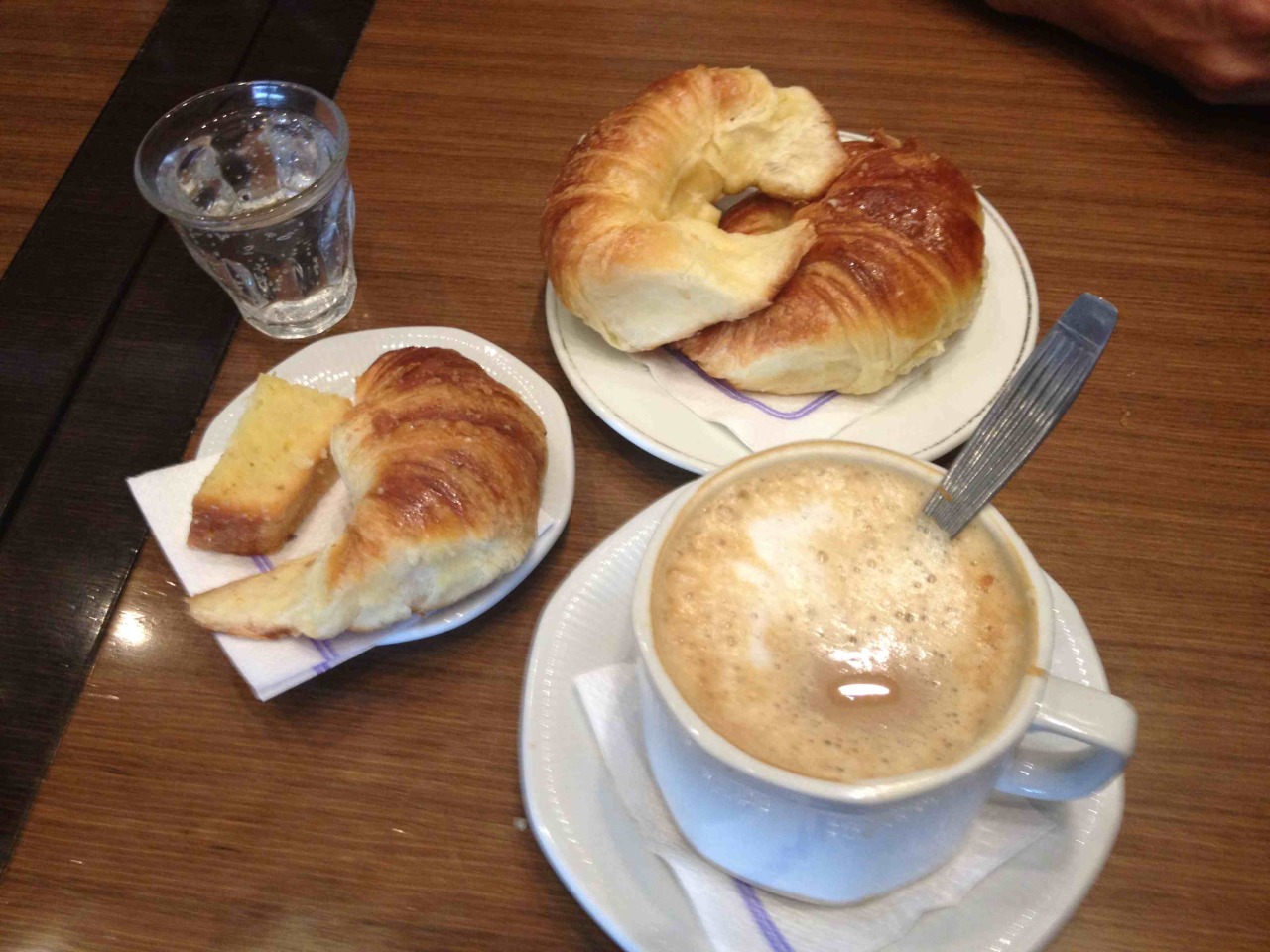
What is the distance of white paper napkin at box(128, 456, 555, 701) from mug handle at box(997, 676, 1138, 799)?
45 centimetres

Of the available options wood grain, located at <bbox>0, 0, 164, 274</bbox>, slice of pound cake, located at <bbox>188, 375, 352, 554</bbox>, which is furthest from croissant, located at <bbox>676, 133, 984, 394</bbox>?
wood grain, located at <bbox>0, 0, 164, 274</bbox>

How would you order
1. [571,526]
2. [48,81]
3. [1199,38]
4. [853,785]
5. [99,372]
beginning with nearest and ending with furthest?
[853,785] < [571,526] < [99,372] < [1199,38] < [48,81]

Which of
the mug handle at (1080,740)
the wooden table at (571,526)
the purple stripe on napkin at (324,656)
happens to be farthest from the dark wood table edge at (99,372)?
the mug handle at (1080,740)

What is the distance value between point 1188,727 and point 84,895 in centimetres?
90

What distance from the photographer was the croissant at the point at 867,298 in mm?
937

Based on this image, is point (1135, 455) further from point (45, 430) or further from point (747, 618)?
point (45, 430)

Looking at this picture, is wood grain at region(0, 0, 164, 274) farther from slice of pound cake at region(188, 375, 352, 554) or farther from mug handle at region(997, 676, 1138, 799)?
mug handle at region(997, 676, 1138, 799)

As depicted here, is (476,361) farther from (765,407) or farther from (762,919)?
(762,919)

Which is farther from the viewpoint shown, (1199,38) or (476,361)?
(1199,38)

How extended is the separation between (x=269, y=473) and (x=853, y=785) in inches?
24.0

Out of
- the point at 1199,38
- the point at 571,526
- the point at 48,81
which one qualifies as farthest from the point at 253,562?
the point at 1199,38

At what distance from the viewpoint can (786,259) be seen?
96 cm

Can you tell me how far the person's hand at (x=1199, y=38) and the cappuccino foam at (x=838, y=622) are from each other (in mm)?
993

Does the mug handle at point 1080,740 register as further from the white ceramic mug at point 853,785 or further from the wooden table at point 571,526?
the wooden table at point 571,526
